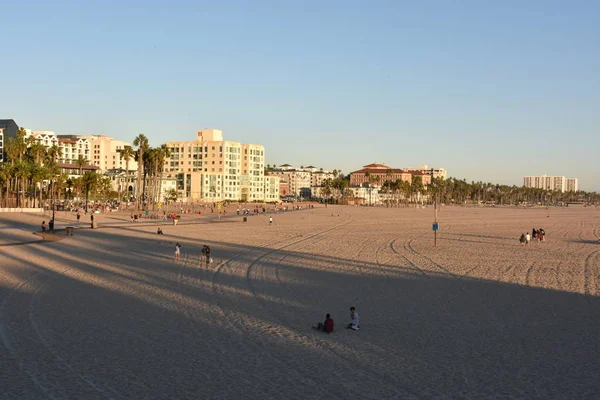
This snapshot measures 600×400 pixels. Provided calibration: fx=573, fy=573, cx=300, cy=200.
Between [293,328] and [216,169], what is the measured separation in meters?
140

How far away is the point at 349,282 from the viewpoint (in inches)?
878

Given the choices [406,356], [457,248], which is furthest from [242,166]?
[406,356]

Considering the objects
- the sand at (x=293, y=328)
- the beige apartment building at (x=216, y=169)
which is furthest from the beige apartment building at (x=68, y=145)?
the sand at (x=293, y=328)

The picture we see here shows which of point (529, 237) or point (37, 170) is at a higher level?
point (37, 170)

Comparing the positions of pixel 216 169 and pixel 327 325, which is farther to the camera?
pixel 216 169

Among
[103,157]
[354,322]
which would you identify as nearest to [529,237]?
[354,322]

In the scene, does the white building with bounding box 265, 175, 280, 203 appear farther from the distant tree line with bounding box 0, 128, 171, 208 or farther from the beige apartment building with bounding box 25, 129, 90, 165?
the distant tree line with bounding box 0, 128, 171, 208

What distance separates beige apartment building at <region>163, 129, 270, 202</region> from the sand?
120m

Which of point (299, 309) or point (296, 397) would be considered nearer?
point (296, 397)

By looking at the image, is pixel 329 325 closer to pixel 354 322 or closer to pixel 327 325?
pixel 327 325

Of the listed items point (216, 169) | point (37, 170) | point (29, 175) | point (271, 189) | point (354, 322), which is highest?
point (216, 169)

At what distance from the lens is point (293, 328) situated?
14.7 m

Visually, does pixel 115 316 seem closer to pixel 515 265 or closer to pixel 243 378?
pixel 243 378

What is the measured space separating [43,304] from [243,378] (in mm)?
9067
